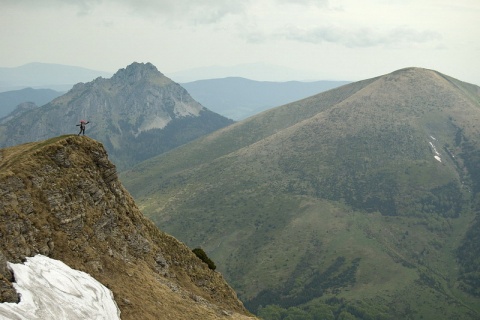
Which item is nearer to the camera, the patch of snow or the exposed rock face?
the patch of snow

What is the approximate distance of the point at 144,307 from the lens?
4694cm

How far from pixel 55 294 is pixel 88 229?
1463 centimetres

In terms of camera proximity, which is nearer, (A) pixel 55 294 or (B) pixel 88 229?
(A) pixel 55 294

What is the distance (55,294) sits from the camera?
3688 centimetres

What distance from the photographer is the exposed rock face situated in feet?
137

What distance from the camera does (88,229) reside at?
5084cm

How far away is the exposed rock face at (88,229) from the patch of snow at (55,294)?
127cm

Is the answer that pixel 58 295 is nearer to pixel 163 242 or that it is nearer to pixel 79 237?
pixel 79 237

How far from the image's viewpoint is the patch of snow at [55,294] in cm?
3288

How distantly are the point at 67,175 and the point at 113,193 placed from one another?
34.1 ft

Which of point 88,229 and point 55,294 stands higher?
point 88,229

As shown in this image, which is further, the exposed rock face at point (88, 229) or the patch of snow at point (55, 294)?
the exposed rock face at point (88, 229)

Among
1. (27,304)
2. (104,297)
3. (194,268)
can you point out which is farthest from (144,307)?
(194,268)

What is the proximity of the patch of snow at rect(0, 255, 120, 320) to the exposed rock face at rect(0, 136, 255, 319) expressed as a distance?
1.27m
